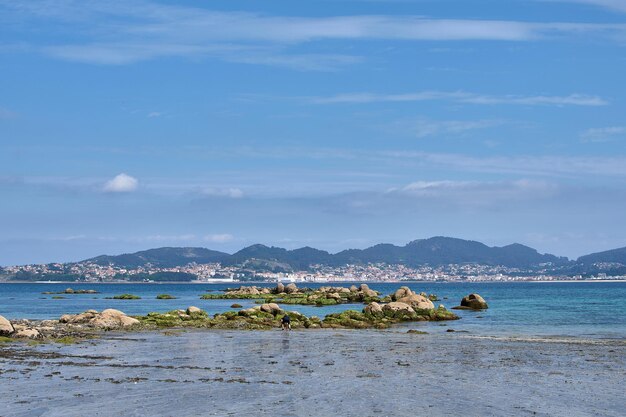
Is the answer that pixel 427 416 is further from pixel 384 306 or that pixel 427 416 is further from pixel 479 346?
pixel 384 306

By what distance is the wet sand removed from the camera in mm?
29000

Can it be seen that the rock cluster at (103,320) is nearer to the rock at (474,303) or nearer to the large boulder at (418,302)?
the large boulder at (418,302)

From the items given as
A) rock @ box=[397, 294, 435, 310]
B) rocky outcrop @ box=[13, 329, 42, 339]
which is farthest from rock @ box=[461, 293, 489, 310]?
rocky outcrop @ box=[13, 329, 42, 339]

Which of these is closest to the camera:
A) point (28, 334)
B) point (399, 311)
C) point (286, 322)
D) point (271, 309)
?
point (28, 334)

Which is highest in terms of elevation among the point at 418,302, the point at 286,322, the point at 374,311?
the point at 418,302

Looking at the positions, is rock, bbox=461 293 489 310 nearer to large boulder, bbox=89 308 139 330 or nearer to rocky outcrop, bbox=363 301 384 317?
rocky outcrop, bbox=363 301 384 317

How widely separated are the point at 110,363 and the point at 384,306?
50.2 metres

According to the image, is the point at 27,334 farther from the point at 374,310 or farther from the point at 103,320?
the point at 374,310

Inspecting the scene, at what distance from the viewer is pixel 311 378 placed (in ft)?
120

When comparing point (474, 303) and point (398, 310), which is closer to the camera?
point (398, 310)

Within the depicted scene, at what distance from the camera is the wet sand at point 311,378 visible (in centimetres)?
2900

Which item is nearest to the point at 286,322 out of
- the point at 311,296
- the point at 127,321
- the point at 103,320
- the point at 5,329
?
the point at 127,321

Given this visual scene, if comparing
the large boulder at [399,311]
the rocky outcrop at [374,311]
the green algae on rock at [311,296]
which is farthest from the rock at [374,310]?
the green algae on rock at [311,296]

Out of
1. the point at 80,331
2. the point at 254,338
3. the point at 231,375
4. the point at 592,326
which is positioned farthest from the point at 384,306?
the point at 231,375
